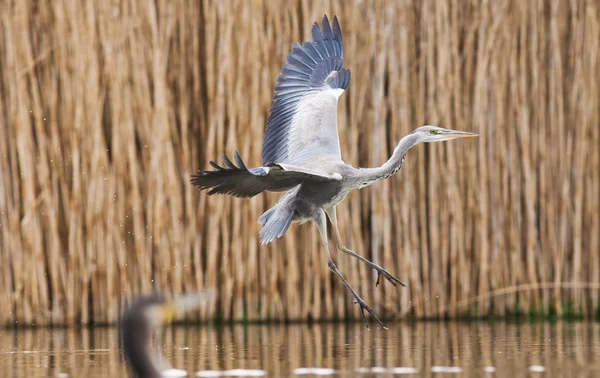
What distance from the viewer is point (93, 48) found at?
6301 millimetres

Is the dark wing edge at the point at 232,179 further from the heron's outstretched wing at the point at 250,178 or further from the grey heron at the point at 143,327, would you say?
the grey heron at the point at 143,327

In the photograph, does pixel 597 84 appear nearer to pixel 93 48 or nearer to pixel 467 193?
pixel 467 193

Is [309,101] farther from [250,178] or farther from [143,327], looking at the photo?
[143,327]

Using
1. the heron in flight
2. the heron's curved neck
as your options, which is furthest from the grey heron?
the heron's curved neck

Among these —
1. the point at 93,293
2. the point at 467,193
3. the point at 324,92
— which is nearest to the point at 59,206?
the point at 93,293

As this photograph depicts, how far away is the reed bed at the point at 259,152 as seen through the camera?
6312 millimetres

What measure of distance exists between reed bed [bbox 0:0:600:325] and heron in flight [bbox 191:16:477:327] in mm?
537

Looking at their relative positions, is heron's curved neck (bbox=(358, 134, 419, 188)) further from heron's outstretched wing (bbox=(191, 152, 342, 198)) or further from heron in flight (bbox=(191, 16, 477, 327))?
heron's outstretched wing (bbox=(191, 152, 342, 198))

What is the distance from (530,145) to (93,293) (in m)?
2.46

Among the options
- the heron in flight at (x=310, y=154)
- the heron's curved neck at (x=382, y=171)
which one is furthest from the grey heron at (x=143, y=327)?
the heron's curved neck at (x=382, y=171)

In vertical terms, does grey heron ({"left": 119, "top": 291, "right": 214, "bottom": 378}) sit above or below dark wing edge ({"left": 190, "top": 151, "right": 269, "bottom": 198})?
below

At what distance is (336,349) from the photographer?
503 cm

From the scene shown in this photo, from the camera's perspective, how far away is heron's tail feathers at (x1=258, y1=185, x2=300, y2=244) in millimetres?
5113

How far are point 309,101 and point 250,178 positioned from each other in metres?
1.18
